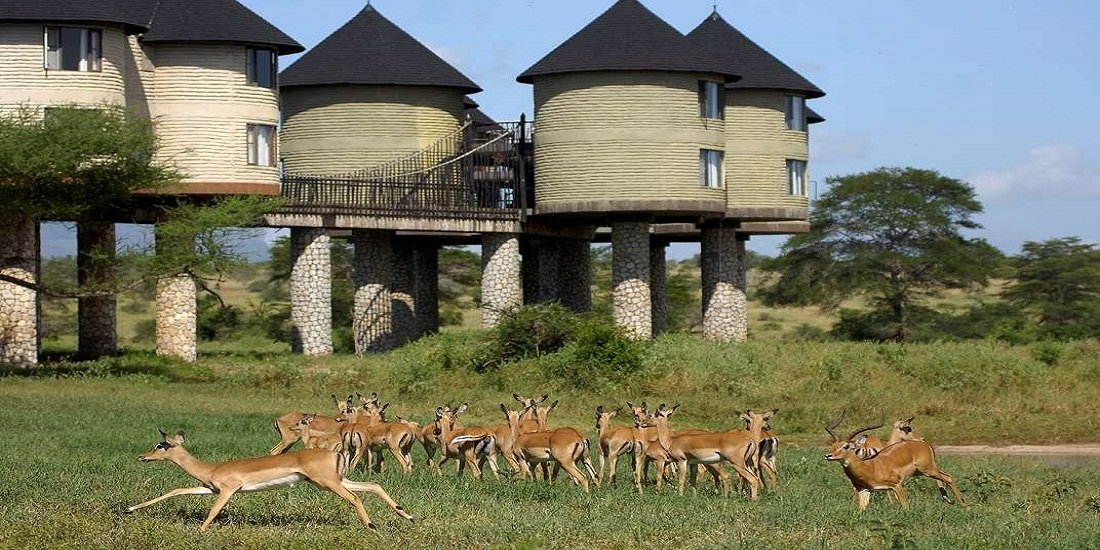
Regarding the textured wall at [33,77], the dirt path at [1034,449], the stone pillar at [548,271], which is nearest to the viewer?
the dirt path at [1034,449]

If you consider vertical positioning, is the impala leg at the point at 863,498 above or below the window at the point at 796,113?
below

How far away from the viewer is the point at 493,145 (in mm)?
55906

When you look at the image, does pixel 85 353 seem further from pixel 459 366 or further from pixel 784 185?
pixel 784 185

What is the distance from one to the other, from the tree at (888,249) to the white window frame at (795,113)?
1360 centimetres

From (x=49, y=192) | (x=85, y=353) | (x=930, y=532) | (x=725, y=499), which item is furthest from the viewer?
(x=85, y=353)

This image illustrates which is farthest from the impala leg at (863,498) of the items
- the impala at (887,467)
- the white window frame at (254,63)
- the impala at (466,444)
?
the white window frame at (254,63)

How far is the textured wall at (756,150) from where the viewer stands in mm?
58562

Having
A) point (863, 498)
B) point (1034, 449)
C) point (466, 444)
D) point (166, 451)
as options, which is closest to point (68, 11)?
point (466, 444)

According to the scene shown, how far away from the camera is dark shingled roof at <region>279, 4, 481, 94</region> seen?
5575 centimetres

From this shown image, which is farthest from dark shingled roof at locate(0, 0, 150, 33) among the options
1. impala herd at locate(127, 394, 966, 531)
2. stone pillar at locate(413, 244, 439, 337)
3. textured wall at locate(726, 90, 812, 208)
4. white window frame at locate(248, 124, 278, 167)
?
impala herd at locate(127, 394, 966, 531)

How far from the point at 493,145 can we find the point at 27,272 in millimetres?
15866

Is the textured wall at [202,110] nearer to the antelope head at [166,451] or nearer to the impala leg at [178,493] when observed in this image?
the antelope head at [166,451]

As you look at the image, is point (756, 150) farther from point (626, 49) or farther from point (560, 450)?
point (560, 450)

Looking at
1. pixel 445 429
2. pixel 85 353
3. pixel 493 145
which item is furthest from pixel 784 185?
pixel 445 429
